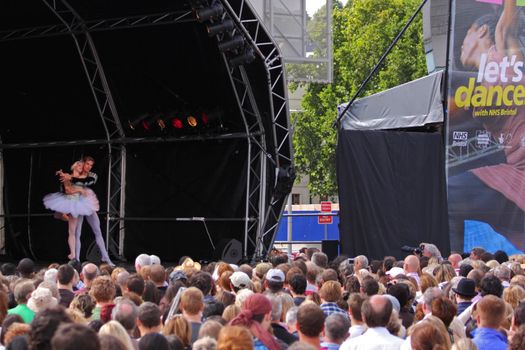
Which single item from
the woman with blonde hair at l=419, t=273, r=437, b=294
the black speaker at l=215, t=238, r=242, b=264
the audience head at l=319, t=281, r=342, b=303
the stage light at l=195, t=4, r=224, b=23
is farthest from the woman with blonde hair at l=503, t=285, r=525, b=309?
the black speaker at l=215, t=238, r=242, b=264

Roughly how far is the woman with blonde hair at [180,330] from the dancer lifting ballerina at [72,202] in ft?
35.3

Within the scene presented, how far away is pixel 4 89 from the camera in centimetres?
1689

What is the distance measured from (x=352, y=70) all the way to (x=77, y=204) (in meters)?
25.8

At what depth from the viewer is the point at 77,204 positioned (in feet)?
52.6

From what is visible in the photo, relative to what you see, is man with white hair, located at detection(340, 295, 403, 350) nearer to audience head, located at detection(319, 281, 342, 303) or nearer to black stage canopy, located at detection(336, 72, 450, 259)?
audience head, located at detection(319, 281, 342, 303)

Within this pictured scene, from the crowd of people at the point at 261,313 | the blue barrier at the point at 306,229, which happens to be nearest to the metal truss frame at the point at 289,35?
the blue barrier at the point at 306,229

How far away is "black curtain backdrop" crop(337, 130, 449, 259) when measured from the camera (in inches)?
589

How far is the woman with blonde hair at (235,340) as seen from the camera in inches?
156

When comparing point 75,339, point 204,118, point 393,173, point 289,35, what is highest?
point 289,35

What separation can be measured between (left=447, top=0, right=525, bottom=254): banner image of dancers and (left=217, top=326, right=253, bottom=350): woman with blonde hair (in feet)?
39.6

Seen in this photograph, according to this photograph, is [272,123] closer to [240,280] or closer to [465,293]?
[240,280]

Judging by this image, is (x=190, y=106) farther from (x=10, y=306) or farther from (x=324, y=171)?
(x=324, y=171)

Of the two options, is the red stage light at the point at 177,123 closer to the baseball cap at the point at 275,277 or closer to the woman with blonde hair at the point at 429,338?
the baseball cap at the point at 275,277

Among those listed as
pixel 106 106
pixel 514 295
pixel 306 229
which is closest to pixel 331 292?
pixel 514 295
